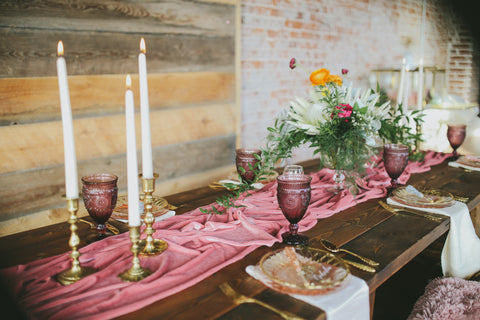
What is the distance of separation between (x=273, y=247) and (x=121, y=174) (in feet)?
4.48

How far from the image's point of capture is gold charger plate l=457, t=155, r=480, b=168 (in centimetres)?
194

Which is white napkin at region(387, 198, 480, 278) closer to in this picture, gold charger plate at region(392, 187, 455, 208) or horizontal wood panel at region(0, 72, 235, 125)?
gold charger plate at region(392, 187, 455, 208)

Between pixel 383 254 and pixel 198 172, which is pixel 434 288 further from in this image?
pixel 198 172

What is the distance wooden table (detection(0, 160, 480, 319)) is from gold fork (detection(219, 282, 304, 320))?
1 cm

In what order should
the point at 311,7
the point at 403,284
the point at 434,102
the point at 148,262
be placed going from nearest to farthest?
the point at 148,262, the point at 403,284, the point at 311,7, the point at 434,102

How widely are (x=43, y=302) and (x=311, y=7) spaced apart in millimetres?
3200

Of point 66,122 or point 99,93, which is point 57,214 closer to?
point 99,93

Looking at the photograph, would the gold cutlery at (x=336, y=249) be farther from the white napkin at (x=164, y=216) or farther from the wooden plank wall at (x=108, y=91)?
the wooden plank wall at (x=108, y=91)

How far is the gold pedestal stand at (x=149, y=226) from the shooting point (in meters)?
0.93

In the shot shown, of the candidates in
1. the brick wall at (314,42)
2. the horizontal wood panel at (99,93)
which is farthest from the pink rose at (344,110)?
the brick wall at (314,42)

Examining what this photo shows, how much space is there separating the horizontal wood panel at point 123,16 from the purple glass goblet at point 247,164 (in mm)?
1086

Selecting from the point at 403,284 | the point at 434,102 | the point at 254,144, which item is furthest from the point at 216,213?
the point at 434,102

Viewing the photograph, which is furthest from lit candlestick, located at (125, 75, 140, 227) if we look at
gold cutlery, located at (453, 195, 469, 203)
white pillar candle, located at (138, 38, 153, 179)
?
gold cutlery, located at (453, 195, 469, 203)

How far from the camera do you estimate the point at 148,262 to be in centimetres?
96
